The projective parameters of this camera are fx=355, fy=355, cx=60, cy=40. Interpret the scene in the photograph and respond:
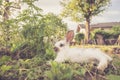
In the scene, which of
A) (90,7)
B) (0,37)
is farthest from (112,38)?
(0,37)

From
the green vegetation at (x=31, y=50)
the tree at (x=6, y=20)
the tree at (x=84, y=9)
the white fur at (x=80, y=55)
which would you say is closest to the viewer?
the green vegetation at (x=31, y=50)

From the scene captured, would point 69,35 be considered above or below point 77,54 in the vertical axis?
above

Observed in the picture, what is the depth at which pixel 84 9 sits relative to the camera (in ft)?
135

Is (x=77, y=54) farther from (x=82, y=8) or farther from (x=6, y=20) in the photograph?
(x=82, y=8)

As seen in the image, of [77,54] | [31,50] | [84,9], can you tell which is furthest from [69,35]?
[84,9]

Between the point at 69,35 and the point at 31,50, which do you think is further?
the point at 31,50

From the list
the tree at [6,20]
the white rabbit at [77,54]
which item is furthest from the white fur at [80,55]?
the tree at [6,20]

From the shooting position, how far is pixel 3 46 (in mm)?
4230

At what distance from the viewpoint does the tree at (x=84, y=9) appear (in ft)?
135

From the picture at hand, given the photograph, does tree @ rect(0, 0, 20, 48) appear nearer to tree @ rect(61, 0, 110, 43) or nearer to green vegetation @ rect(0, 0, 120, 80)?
green vegetation @ rect(0, 0, 120, 80)

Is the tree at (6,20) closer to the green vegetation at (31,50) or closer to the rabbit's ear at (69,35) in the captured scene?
the green vegetation at (31,50)

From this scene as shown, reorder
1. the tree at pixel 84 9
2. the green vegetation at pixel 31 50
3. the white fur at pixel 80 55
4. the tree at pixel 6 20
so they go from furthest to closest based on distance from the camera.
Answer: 1. the tree at pixel 84 9
2. the tree at pixel 6 20
3. the white fur at pixel 80 55
4. the green vegetation at pixel 31 50

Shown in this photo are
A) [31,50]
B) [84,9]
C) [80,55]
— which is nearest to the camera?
[80,55]

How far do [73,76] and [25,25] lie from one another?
121 centimetres
